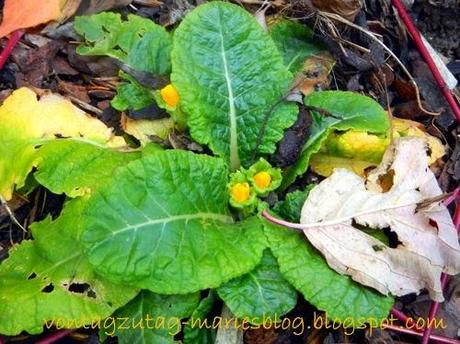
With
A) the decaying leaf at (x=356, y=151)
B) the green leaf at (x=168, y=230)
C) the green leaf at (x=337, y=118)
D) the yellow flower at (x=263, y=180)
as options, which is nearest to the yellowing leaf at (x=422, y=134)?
the decaying leaf at (x=356, y=151)

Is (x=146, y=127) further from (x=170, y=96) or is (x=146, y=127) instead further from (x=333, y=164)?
(x=333, y=164)

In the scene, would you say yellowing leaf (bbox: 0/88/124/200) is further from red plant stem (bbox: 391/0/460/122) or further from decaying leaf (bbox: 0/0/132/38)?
red plant stem (bbox: 391/0/460/122)

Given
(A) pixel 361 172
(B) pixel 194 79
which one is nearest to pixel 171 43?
(B) pixel 194 79

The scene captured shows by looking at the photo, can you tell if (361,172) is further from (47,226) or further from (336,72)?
(47,226)

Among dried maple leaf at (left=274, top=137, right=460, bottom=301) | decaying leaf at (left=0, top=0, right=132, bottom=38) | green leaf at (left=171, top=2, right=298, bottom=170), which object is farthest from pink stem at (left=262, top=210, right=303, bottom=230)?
decaying leaf at (left=0, top=0, right=132, bottom=38)

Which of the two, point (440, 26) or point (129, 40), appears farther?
point (440, 26)

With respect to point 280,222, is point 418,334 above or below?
below

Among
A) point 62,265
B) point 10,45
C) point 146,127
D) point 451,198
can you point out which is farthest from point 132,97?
point 451,198
